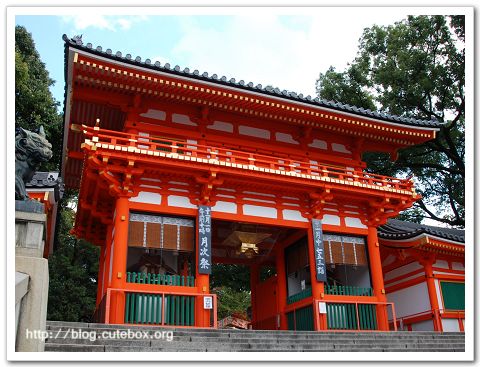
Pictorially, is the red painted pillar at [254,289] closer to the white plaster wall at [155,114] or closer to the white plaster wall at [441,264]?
the white plaster wall at [441,264]

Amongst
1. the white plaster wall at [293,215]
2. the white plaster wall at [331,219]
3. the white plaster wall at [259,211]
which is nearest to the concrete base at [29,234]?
the white plaster wall at [259,211]

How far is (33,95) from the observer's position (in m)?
20.6

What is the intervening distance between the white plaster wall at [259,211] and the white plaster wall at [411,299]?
6154mm

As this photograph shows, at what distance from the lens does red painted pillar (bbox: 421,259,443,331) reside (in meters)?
14.1

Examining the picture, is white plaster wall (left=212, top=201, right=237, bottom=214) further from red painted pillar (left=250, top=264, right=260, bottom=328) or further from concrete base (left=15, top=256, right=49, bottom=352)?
concrete base (left=15, top=256, right=49, bottom=352)

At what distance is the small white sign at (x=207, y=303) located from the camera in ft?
34.9

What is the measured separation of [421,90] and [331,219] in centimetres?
1290

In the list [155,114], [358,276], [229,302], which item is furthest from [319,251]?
[229,302]

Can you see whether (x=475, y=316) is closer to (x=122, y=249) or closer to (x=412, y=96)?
(x=122, y=249)

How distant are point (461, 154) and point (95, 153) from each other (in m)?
21.3

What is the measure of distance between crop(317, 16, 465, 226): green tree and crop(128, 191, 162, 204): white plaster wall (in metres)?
16.3

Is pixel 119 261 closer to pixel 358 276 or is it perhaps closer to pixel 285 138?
pixel 285 138

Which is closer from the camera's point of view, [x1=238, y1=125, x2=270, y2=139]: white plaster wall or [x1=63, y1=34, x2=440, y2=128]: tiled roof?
[x1=63, y1=34, x2=440, y2=128]: tiled roof

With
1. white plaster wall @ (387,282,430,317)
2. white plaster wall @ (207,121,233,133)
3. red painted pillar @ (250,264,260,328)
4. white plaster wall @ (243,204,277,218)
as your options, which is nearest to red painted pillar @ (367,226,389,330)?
white plaster wall @ (387,282,430,317)
